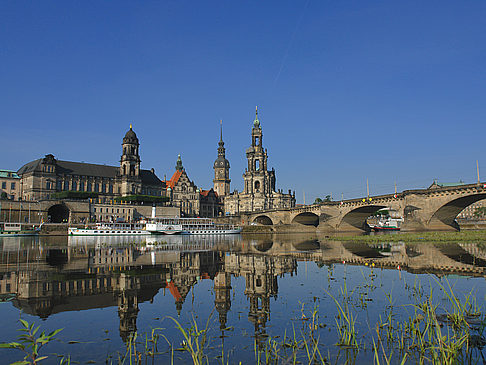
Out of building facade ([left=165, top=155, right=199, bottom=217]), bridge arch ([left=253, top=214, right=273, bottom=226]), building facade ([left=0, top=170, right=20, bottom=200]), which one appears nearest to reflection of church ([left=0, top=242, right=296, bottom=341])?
bridge arch ([left=253, top=214, right=273, bottom=226])

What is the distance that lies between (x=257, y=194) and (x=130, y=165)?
4711 cm

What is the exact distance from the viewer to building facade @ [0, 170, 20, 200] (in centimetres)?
10106

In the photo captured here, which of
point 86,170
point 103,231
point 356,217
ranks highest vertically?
point 86,170

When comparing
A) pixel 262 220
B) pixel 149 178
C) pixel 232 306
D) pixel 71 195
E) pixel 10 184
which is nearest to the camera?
pixel 232 306

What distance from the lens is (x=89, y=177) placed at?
111875 millimetres

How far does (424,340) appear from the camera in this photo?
23.7 feet

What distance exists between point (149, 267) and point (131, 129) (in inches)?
4033

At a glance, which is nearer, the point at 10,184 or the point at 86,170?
the point at 10,184

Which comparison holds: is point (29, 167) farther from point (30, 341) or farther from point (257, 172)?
point (30, 341)

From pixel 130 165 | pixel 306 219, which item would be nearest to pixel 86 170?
pixel 130 165

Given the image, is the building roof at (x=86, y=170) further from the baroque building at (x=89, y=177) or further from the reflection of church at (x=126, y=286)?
the reflection of church at (x=126, y=286)

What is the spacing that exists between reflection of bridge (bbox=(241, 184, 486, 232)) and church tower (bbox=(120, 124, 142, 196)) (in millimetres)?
58709

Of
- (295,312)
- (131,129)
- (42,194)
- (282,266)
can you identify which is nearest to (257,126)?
(131,129)

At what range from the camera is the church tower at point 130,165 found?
113 meters
